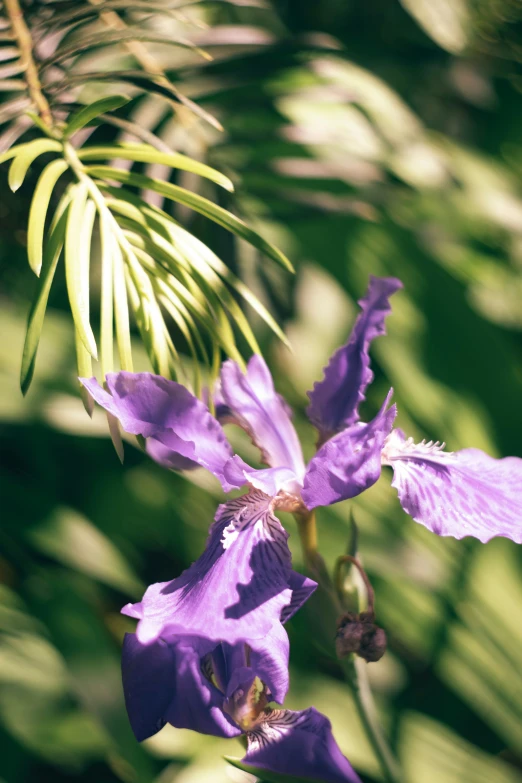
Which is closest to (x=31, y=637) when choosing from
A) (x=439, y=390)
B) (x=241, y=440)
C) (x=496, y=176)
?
(x=241, y=440)

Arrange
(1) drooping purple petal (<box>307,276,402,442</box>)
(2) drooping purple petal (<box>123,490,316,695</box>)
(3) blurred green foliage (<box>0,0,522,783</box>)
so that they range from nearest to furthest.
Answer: (2) drooping purple petal (<box>123,490,316,695</box>), (1) drooping purple petal (<box>307,276,402,442</box>), (3) blurred green foliage (<box>0,0,522,783</box>)

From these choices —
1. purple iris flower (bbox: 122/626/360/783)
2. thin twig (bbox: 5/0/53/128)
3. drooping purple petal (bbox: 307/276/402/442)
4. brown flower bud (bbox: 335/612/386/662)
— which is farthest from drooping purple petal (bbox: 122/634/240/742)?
thin twig (bbox: 5/0/53/128)

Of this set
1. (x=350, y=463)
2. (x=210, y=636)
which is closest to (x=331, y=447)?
(x=350, y=463)

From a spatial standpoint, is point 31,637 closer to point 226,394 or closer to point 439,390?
point 226,394

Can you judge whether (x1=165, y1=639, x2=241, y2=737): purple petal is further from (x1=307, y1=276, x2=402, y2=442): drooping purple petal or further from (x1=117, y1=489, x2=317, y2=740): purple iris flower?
(x1=307, y1=276, x2=402, y2=442): drooping purple petal

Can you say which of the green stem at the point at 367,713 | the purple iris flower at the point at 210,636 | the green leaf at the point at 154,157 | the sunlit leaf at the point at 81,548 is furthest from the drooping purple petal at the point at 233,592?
the sunlit leaf at the point at 81,548
